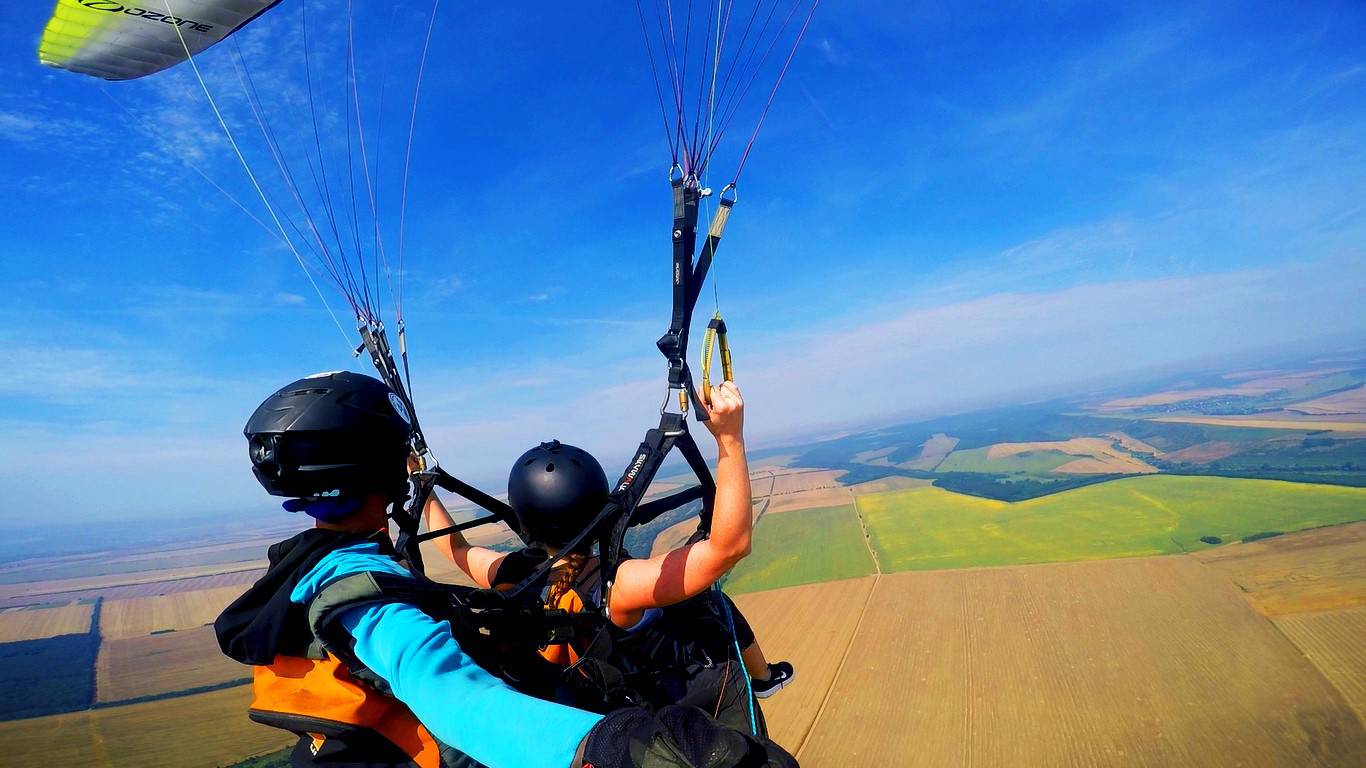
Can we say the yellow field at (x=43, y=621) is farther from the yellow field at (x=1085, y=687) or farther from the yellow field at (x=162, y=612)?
the yellow field at (x=1085, y=687)

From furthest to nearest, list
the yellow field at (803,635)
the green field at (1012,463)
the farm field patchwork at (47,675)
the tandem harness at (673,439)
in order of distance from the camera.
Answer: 1. the green field at (1012,463)
2. the farm field patchwork at (47,675)
3. the yellow field at (803,635)
4. the tandem harness at (673,439)

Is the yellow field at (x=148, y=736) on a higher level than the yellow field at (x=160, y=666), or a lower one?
higher

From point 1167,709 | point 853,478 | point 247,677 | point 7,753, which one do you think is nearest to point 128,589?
point 247,677

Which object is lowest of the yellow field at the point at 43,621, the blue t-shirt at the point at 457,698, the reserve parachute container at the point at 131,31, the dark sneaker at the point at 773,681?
the yellow field at the point at 43,621

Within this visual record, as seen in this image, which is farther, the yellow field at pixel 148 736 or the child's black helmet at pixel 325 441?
the yellow field at pixel 148 736

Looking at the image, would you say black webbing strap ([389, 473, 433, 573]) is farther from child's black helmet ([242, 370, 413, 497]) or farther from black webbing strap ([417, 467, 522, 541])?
child's black helmet ([242, 370, 413, 497])

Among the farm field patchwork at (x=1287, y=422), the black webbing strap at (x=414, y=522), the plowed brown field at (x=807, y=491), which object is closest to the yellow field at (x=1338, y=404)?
the farm field patchwork at (x=1287, y=422)

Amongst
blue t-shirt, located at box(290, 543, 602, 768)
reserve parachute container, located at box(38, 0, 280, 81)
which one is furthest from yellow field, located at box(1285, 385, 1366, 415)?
reserve parachute container, located at box(38, 0, 280, 81)
